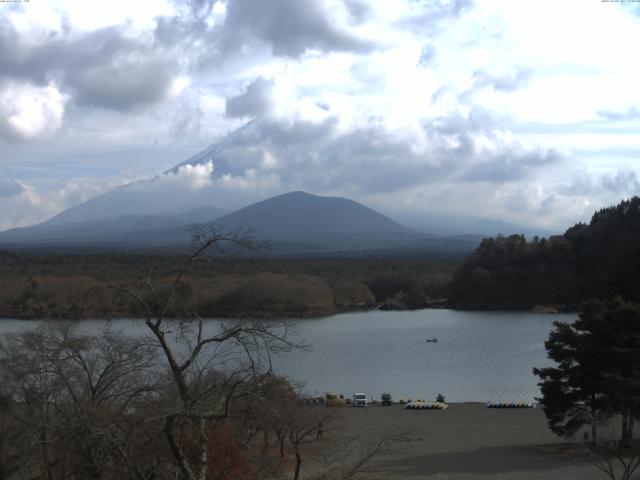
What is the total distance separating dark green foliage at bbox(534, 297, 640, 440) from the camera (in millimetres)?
11891

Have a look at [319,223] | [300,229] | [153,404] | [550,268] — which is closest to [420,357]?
[153,404]

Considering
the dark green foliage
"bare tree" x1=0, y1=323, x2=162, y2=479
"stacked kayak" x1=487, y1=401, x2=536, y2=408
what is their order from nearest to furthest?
"bare tree" x1=0, y1=323, x2=162, y2=479 → the dark green foliage → "stacked kayak" x1=487, y1=401, x2=536, y2=408

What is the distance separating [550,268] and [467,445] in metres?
36.1

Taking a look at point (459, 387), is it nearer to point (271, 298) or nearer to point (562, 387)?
point (562, 387)

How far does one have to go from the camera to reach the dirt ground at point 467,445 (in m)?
11.6

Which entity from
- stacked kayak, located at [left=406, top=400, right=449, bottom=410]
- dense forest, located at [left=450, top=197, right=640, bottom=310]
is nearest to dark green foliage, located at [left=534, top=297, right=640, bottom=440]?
stacked kayak, located at [left=406, top=400, right=449, bottom=410]

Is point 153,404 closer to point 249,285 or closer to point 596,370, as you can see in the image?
point 596,370

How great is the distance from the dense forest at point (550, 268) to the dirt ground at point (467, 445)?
30.1m

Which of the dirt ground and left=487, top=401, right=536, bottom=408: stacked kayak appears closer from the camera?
the dirt ground

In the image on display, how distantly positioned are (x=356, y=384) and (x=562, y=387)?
9.87 meters

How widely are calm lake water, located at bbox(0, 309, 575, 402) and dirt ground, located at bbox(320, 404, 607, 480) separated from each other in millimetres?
2837

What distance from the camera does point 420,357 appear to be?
26.7 m

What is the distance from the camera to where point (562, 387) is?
12.8m

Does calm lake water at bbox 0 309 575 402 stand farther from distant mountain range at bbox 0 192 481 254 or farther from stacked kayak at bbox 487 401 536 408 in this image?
distant mountain range at bbox 0 192 481 254
